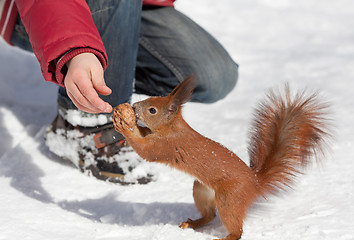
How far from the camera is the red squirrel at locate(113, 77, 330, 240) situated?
1057 millimetres

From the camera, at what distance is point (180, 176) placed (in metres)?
1.53

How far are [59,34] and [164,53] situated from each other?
87 centimetres

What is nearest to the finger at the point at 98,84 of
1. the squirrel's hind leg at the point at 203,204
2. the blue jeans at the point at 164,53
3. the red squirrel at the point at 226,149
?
the red squirrel at the point at 226,149

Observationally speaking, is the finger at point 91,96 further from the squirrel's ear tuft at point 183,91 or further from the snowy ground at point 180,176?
the snowy ground at point 180,176

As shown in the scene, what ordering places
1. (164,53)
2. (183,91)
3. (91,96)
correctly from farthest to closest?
(164,53), (183,91), (91,96)

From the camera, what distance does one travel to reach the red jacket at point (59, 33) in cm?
105

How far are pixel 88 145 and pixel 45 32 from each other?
1.83ft

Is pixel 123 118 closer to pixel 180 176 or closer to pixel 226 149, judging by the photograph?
pixel 226 149

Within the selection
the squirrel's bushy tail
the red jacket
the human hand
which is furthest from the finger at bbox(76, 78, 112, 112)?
the squirrel's bushy tail

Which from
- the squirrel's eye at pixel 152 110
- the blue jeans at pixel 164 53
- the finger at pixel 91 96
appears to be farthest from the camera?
the blue jeans at pixel 164 53

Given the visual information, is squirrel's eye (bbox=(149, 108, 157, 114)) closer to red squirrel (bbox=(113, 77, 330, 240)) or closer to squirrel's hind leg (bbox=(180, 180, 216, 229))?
red squirrel (bbox=(113, 77, 330, 240))

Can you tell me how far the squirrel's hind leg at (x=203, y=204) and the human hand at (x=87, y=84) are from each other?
0.34m

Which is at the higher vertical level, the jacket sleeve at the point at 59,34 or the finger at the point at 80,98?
the jacket sleeve at the point at 59,34

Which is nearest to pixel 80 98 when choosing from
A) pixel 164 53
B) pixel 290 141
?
pixel 290 141
